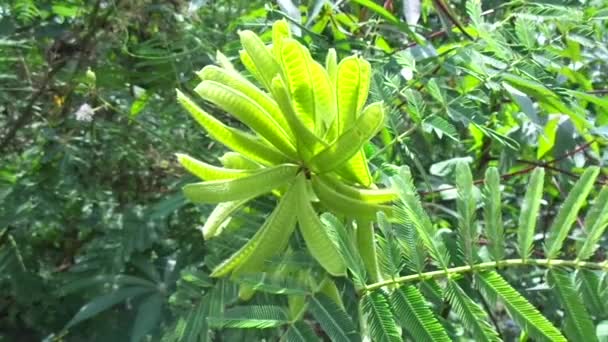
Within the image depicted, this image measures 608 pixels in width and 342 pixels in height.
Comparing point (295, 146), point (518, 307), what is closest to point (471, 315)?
point (518, 307)

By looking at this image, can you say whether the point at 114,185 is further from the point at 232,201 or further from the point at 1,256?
the point at 232,201

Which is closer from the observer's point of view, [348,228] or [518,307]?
[518,307]

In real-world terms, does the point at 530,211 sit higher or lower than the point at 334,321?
higher

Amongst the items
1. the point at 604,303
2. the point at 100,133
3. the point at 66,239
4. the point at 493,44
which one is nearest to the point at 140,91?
the point at 100,133

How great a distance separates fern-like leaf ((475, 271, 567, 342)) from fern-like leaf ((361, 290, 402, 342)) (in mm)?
100

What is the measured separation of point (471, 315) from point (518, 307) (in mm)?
47

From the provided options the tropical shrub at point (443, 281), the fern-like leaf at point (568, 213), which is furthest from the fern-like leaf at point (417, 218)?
the fern-like leaf at point (568, 213)

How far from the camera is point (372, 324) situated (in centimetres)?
86

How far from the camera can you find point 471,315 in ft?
2.77

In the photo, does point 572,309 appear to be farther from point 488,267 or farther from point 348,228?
point 348,228

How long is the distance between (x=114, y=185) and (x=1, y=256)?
0.26 metres

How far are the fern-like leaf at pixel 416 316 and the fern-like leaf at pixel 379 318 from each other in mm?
10

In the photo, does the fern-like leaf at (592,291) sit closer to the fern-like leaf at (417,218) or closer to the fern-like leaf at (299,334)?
the fern-like leaf at (417,218)

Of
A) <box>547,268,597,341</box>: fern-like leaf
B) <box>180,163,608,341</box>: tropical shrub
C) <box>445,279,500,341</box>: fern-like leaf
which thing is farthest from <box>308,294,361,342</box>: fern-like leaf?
<box>547,268,597,341</box>: fern-like leaf
